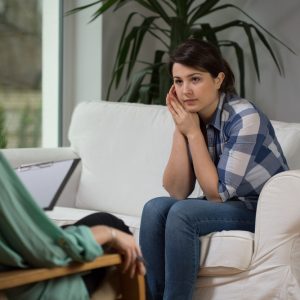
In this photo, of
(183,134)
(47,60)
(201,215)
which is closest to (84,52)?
(47,60)

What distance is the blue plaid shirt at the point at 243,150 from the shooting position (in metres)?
2.03

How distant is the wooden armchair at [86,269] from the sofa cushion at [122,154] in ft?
3.96

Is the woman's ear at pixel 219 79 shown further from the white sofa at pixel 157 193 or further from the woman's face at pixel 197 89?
the white sofa at pixel 157 193

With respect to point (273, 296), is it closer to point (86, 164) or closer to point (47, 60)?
point (86, 164)

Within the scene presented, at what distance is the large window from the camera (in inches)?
129

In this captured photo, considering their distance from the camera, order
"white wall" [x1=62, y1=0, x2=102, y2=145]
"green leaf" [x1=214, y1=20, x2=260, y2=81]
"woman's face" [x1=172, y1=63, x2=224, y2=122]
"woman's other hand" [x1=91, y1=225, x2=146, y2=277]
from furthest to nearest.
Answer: "white wall" [x1=62, y1=0, x2=102, y2=145]
"green leaf" [x1=214, y1=20, x2=260, y2=81]
"woman's face" [x1=172, y1=63, x2=224, y2=122]
"woman's other hand" [x1=91, y1=225, x2=146, y2=277]

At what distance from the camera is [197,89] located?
215 cm

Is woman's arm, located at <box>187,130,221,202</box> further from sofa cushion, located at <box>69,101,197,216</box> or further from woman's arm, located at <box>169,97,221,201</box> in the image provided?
sofa cushion, located at <box>69,101,197,216</box>

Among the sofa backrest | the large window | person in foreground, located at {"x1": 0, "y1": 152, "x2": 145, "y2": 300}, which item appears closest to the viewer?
person in foreground, located at {"x1": 0, "y1": 152, "x2": 145, "y2": 300}

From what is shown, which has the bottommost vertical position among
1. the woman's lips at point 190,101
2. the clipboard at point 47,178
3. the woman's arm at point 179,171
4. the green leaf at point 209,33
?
the woman's arm at point 179,171

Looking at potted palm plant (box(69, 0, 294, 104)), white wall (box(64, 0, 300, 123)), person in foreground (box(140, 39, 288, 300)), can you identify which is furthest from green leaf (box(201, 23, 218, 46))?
person in foreground (box(140, 39, 288, 300))

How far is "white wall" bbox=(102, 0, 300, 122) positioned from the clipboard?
86.4 inches

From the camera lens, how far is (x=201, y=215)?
1.99 metres

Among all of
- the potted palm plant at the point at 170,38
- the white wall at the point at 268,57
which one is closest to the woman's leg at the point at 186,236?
the potted palm plant at the point at 170,38
